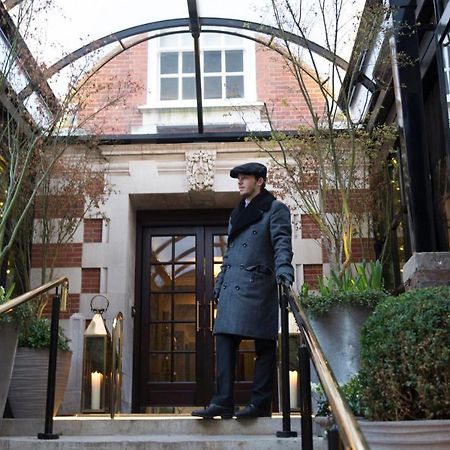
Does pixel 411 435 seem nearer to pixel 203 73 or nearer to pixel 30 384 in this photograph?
pixel 30 384

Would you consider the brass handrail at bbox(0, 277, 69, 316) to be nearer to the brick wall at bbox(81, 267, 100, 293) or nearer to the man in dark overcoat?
the man in dark overcoat

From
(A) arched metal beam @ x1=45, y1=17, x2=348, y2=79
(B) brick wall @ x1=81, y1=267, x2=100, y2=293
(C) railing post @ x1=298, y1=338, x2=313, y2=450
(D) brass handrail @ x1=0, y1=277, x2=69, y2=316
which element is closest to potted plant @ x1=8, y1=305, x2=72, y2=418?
(D) brass handrail @ x1=0, y1=277, x2=69, y2=316

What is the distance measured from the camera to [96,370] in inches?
283

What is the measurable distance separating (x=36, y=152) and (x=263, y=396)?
13.1 feet

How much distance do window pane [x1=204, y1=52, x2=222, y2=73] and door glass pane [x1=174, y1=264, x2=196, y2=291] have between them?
8.16 feet

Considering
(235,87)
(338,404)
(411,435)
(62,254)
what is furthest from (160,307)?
(338,404)

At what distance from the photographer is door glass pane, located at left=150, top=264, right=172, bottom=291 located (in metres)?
9.34

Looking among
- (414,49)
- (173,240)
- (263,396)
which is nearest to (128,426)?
(263,396)

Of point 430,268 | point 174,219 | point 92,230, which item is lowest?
point 430,268

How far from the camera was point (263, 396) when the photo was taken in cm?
449

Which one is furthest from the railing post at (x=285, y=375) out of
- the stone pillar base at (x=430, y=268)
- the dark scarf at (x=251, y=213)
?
the stone pillar base at (x=430, y=268)

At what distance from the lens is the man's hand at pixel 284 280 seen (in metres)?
4.18

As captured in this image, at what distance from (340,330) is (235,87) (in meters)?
4.75

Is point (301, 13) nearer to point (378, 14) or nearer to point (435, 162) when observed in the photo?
point (378, 14)
